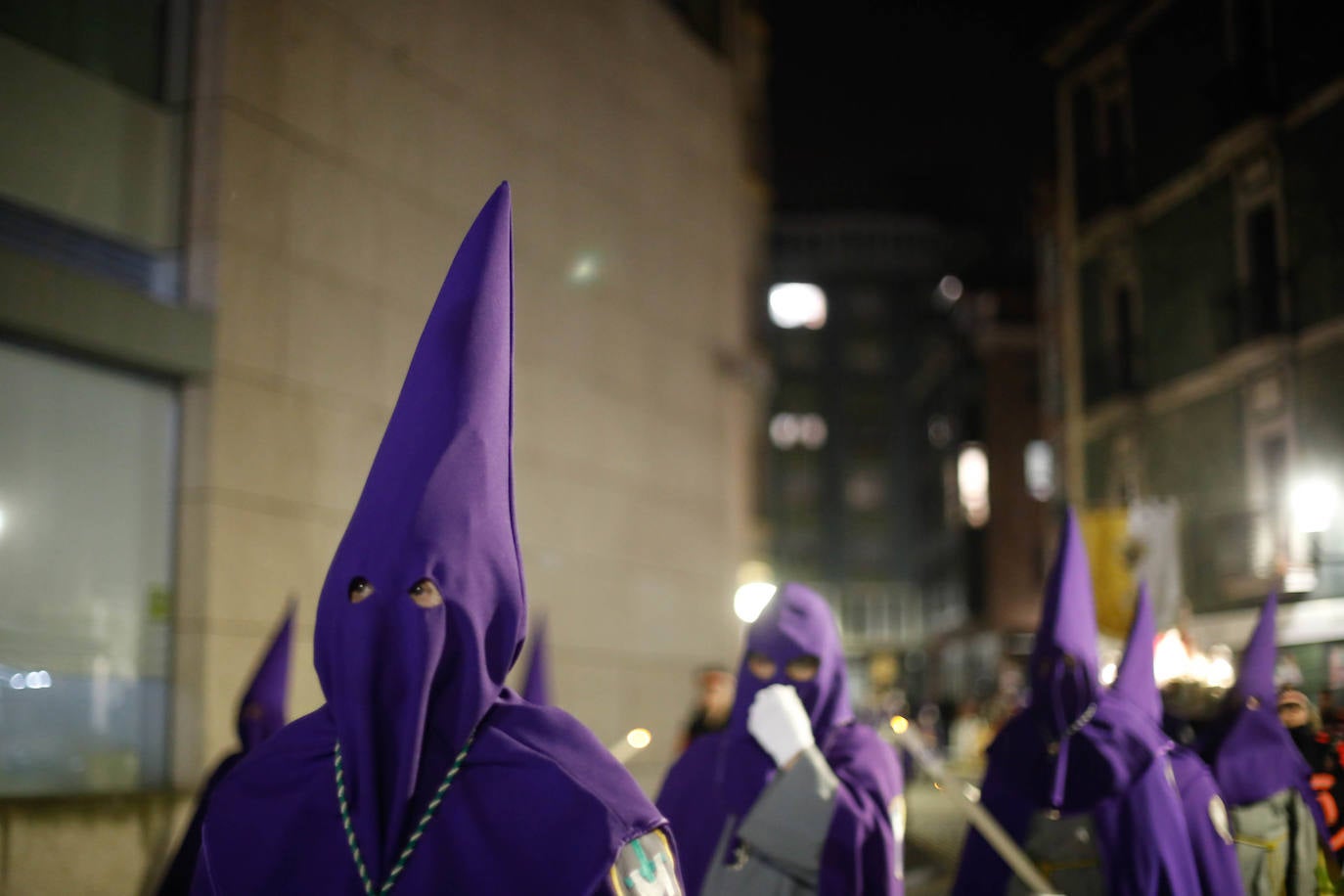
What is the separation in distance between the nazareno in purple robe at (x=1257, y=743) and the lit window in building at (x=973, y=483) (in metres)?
47.4

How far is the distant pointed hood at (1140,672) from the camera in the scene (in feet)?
24.2

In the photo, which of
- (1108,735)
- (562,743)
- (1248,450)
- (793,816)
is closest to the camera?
(562,743)

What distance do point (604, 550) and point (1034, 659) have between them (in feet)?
28.9

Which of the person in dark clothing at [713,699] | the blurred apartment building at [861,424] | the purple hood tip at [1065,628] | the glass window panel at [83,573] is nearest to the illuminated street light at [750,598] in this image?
the person in dark clothing at [713,699]

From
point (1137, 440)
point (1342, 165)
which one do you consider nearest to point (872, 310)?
point (1137, 440)

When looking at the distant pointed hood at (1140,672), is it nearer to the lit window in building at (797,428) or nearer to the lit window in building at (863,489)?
the lit window in building at (863,489)

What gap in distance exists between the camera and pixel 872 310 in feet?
252

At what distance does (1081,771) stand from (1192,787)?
62 cm

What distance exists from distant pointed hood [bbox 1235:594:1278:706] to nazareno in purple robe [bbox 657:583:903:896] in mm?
3049

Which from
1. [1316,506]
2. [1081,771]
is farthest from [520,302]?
[1081,771]

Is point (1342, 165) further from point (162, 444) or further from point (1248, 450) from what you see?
point (162, 444)

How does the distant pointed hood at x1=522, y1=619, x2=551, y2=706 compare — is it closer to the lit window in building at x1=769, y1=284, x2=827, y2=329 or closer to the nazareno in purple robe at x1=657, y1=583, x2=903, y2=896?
the nazareno in purple robe at x1=657, y1=583, x2=903, y2=896

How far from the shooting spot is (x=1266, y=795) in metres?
8.16

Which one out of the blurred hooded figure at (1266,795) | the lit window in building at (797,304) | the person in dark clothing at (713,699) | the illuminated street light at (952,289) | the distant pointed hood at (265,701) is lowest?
the blurred hooded figure at (1266,795)
